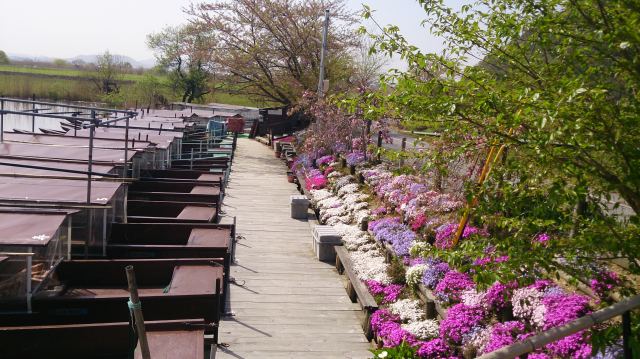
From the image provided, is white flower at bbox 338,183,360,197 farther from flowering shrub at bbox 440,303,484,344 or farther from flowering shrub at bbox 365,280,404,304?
flowering shrub at bbox 440,303,484,344

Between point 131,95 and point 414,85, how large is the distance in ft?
145

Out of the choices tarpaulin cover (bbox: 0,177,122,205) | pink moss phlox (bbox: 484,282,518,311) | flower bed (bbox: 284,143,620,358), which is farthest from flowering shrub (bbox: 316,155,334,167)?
pink moss phlox (bbox: 484,282,518,311)

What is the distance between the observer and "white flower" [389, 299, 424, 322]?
24.4 ft

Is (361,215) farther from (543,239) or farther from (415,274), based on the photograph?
(543,239)

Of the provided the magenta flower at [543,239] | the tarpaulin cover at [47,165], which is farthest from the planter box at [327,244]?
the magenta flower at [543,239]

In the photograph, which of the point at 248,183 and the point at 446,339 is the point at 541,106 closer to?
the point at 446,339

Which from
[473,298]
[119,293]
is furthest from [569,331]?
[119,293]

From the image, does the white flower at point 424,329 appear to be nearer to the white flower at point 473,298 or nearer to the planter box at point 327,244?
the white flower at point 473,298

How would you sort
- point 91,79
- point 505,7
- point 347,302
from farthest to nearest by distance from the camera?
point 91,79 → point 347,302 → point 505,7

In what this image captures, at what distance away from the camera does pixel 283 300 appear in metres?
9.02

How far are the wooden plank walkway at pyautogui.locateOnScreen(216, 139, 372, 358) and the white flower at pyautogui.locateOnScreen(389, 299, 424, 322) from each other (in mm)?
556

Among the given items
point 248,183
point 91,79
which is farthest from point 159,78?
point 248,183

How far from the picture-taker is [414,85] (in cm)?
391

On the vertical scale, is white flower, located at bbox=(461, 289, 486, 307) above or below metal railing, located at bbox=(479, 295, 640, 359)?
below
